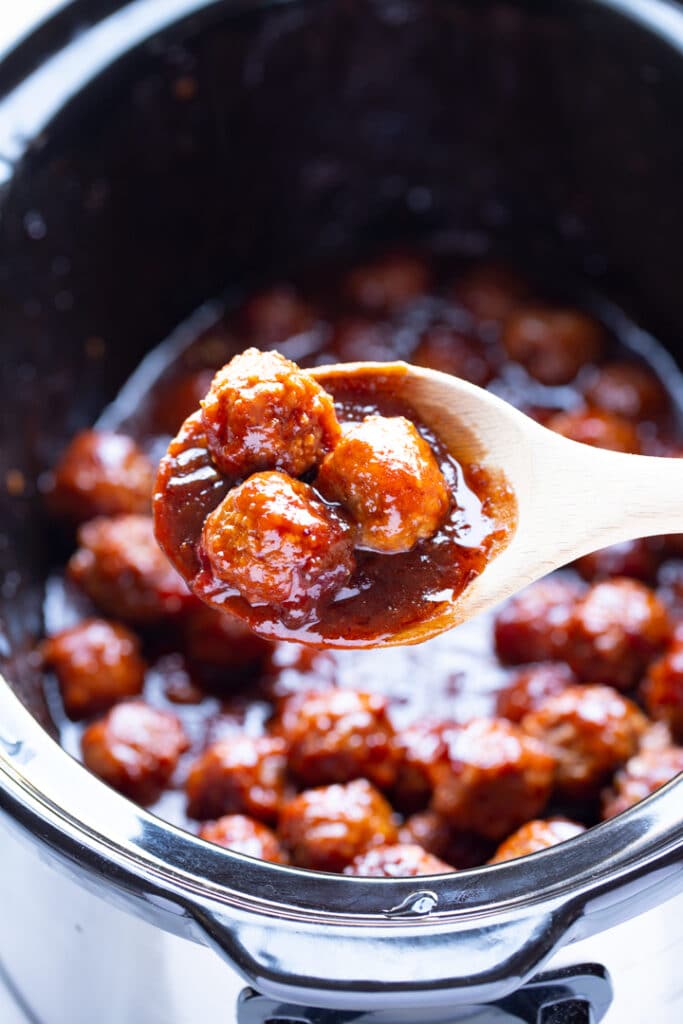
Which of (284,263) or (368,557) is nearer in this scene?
(368,557)

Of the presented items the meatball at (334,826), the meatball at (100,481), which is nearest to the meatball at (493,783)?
the meatball at (334,826)

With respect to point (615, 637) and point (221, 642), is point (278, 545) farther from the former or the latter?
point (615, 637)

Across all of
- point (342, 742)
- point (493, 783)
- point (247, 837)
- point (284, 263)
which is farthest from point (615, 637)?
point (284, 263)

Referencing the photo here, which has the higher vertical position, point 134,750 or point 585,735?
point 585,735

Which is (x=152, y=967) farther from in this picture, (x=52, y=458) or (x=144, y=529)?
(x=52, y=458)

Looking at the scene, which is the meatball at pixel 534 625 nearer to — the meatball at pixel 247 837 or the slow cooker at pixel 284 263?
the meatball at pixel 247 837

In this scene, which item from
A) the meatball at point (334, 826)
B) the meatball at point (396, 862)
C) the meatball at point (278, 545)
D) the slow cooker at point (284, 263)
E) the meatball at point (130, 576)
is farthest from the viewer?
the meatball at point (130, 576)

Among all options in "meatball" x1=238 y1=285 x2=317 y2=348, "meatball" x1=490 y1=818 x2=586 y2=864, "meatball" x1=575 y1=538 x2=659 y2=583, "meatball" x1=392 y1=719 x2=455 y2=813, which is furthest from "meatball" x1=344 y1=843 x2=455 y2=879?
"meatball" x1=238 y1=285 x2=317 y2=348
